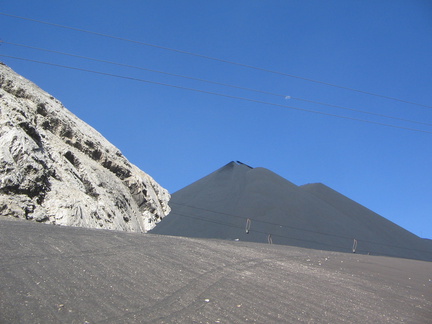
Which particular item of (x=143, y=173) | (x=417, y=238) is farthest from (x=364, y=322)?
(x=417, y=238)

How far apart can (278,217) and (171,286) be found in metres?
33.5

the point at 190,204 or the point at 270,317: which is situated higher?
the point at 190,204

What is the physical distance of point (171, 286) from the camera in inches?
178

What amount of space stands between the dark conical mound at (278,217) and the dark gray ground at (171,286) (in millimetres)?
21008

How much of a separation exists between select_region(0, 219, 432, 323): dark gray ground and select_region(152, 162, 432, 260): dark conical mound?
2101 centimetres

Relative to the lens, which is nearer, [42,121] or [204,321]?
[204,321]

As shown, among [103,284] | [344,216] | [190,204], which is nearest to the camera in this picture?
[103,284]

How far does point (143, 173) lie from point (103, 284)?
18555 millimetres

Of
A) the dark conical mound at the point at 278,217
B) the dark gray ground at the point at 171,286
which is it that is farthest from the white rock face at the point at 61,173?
the dark conical mound at the point at 278,217

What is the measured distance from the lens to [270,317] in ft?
13.0

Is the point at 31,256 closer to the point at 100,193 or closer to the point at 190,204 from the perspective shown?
the point at 100,193

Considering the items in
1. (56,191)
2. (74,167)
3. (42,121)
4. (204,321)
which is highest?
(42,121)

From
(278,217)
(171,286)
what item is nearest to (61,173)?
(171,286)

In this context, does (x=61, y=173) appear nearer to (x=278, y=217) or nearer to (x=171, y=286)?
(x=171, y=286)
